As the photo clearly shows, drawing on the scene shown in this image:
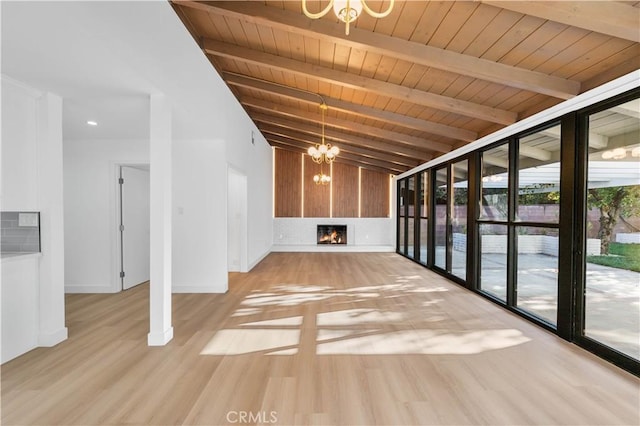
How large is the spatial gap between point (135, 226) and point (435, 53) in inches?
203

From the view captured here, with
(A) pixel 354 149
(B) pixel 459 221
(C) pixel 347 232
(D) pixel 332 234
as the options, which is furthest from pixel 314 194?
(B) pixel 459 221

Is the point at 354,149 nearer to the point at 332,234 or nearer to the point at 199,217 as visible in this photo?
the point at 332,234

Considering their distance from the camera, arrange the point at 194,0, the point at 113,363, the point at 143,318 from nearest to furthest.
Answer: the point at 113,363 < the point at 194,0 < the point at 143,318

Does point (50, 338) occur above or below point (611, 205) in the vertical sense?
below

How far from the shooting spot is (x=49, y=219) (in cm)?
296

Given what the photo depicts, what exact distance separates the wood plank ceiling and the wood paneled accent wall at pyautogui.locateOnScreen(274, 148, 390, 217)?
17.4 ft

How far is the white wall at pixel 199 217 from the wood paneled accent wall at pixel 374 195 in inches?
247

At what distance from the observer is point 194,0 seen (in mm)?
2803

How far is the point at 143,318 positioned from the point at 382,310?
2.98 meters

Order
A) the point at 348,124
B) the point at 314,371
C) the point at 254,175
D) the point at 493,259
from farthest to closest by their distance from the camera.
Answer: the point at 254,175 → the point at 348,124 → the point at 493,259 → the point at 314,371

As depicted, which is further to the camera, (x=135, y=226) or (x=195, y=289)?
(x=135, y=226)

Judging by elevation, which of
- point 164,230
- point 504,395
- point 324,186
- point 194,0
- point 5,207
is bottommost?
point 504,395

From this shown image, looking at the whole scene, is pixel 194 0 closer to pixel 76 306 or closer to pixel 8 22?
pixel 8 22

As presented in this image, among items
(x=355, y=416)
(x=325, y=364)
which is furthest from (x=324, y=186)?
(x=355, y=416)
